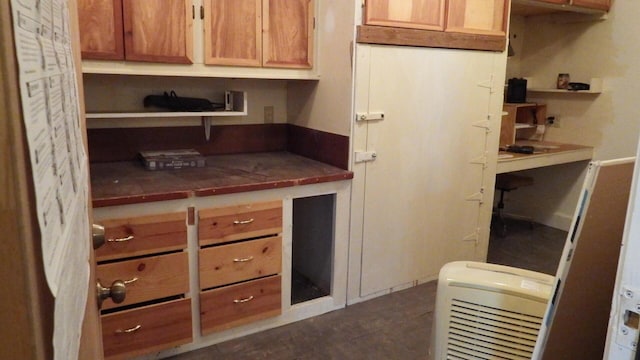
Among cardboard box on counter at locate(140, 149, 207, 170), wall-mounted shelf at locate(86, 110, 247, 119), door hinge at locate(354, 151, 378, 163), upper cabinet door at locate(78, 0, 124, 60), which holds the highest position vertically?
upper cabinet door at locate(78, 0, 124, 60)

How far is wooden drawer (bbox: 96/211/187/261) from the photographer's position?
197cm

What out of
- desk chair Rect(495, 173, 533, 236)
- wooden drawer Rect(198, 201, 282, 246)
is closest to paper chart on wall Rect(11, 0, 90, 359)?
wooden drawer Rect(198, 201, 282, 246)

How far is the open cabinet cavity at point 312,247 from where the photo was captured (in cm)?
276

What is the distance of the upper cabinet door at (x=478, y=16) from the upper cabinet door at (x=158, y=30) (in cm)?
150

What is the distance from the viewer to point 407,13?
2596 mm

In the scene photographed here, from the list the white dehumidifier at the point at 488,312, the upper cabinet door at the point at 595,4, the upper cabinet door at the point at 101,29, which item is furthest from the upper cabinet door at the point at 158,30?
the upper cabinet door at the point at 595,4

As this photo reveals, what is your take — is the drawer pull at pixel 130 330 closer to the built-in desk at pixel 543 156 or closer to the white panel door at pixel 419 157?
the white panel door at pixel 419 157

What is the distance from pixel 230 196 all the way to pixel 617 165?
159cm

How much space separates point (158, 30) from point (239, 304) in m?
1.42

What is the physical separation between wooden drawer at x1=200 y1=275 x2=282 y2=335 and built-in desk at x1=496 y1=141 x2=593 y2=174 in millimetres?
1869

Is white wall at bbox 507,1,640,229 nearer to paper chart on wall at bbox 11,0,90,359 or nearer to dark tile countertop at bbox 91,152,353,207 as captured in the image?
dark tile countertop at bbox 91,152,353,207

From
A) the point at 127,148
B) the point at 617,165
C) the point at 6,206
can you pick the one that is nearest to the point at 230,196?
the point at 127,148

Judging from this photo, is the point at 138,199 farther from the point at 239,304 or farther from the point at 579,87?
the point at 579,87

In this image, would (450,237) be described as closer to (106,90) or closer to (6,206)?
(106,90)
